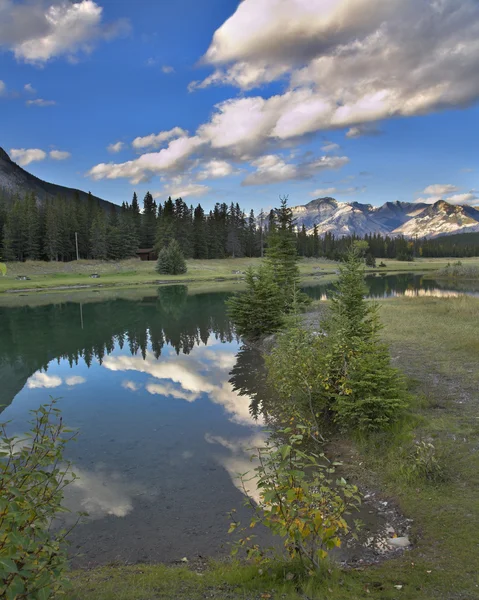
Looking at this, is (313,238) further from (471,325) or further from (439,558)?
(439,558)

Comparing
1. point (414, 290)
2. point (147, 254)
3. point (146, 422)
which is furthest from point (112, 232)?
point (146, 422)

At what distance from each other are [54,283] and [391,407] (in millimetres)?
77420

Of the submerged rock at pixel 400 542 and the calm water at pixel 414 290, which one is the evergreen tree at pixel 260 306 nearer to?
the calm water at pixel 414 290

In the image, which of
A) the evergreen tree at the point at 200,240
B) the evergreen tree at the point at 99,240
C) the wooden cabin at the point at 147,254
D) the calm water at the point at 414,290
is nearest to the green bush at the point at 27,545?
the calm water at the point at 414,290

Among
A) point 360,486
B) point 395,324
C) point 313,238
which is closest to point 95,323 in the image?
point 395,324

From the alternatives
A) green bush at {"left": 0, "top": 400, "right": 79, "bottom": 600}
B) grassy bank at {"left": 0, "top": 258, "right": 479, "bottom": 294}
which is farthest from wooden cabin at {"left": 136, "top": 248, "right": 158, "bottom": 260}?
green bush at {"left": 0, "top": 400, "right": 79, "bottom": 600}

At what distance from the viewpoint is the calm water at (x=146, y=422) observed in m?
8.33

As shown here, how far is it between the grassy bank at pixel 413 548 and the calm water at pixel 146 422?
1.55 metres

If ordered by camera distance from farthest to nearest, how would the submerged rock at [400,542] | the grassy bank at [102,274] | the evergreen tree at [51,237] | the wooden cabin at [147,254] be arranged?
the wooden cabin at [147,254]
the evergreen tree at [51,237]
the grassy bank at [102,274]
the submerged rock at [400,542]

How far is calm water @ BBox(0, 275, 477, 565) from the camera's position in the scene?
8.33 metres

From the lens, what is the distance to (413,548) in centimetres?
672

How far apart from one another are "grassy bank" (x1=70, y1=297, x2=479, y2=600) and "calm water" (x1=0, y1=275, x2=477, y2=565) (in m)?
1.55

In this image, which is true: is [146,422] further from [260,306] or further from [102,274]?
[102,274]

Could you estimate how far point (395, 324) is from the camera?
93.0ft
